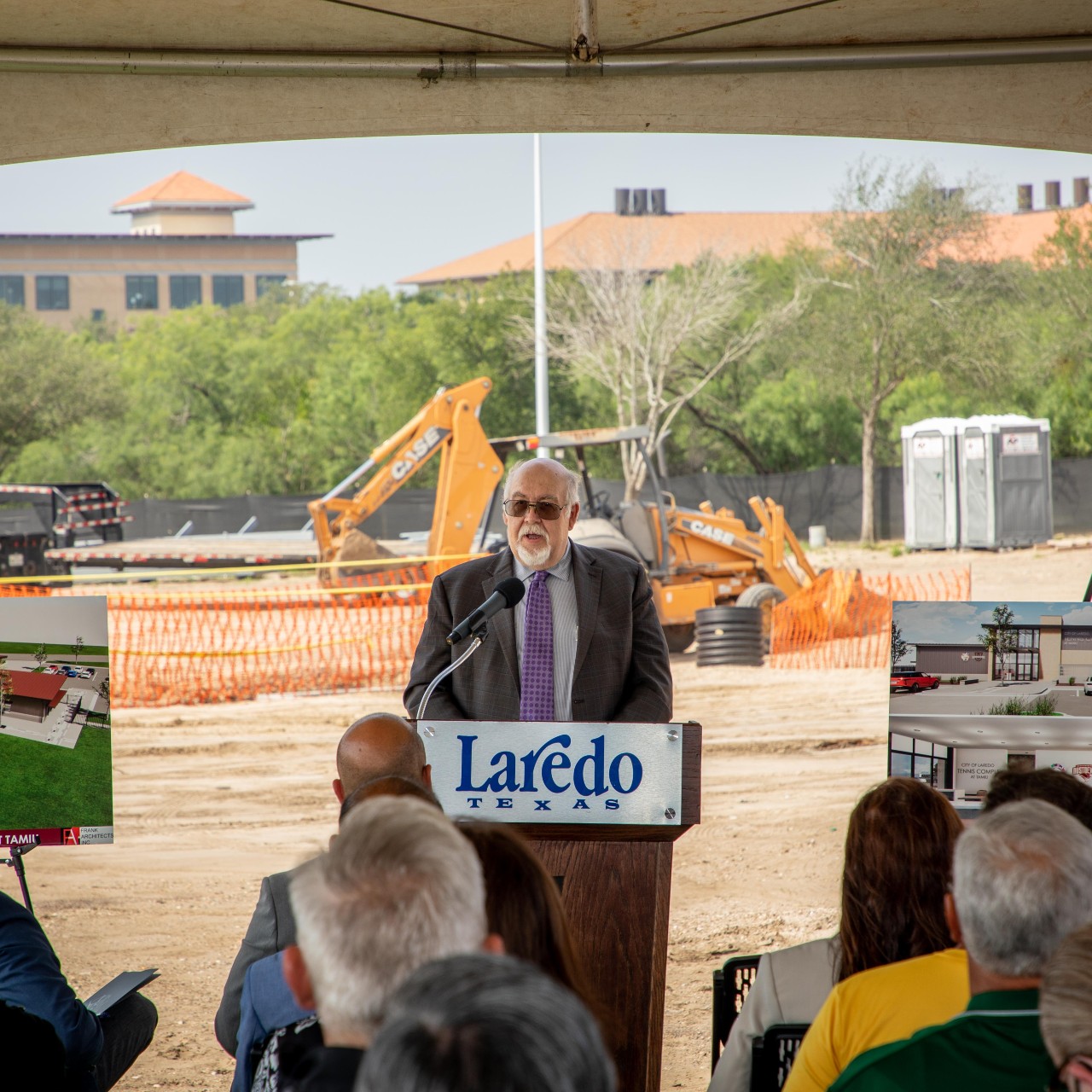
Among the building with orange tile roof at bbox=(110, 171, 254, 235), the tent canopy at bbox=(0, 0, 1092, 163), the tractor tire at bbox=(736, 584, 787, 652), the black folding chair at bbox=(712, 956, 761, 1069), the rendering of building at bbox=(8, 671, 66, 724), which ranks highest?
the building with orange tile roof at bbox=(110, 171, 254, 235)

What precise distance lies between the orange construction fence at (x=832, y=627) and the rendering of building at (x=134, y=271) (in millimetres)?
65193

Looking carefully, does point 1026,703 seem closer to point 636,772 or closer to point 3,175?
point 636,772

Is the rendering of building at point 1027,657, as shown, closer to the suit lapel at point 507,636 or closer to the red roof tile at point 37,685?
the suit lapel at point 507,636

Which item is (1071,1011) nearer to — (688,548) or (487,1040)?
(487,1040)

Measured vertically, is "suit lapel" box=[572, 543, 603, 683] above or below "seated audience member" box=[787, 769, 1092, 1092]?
above

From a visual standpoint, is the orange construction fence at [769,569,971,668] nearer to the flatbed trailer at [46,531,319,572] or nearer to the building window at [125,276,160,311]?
the flatbed trailer at [46,531,319,572]

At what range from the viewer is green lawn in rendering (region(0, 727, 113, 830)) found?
388cm

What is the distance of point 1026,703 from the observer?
12.1 feet

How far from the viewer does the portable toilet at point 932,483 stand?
99.0ft

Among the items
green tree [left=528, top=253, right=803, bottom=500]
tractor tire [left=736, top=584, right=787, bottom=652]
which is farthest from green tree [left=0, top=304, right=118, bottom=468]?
tractor tire [left=736, top=584, right=787, bottom=652]

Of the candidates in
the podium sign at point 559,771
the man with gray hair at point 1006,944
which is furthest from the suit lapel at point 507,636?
the man with gray hair at point 1006,944

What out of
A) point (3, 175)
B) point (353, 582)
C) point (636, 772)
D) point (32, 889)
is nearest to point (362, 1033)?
point (636, 772)

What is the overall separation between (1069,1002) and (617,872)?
1586mm

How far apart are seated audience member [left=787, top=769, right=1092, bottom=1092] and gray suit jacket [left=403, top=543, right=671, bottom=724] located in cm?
183
